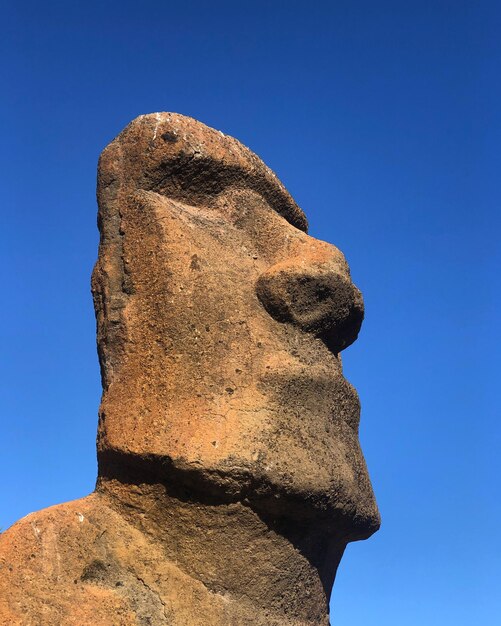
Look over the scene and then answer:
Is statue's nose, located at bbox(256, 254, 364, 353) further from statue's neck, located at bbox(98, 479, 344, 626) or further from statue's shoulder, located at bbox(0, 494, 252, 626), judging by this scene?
statue's shoulder, located at bbox(0, 494, 252, 626)

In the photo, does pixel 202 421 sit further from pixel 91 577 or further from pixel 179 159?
pixel 179 159

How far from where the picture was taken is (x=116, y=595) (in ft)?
14.6

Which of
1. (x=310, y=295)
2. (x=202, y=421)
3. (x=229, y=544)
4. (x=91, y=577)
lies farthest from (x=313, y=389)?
(x=91, y=577)

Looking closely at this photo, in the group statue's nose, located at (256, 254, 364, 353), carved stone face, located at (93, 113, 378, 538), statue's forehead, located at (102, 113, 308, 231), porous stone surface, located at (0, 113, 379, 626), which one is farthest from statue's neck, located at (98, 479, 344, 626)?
statue's forehead, located at (102, 113, 308, 231)

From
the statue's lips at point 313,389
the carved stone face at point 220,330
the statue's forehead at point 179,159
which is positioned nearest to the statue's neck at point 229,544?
the carved stone face at point 220,330

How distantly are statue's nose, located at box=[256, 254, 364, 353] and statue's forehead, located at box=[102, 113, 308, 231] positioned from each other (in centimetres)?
61

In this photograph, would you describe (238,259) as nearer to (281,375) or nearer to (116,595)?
(281,375)

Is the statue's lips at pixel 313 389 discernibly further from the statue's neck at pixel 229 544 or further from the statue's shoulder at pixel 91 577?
the statue's shoulder at pixel 91 577

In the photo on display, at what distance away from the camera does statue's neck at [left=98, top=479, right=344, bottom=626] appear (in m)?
4.57

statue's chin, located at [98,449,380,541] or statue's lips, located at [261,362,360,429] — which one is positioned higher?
statue's lips, located at [261,362,360,429]

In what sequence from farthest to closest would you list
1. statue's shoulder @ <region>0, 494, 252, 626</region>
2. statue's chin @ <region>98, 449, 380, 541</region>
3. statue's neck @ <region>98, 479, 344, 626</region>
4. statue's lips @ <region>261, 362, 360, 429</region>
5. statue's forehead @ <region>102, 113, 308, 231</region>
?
statue's forehead @ <region>102, 113, 308, 231</region> < statue's lips @ <region>261, 362, 360, 429</region> < statue's neck @ <region>98, 479, 344, 626</region> < statue's chin @ <region>98, 449, 380, 541</region> < statue's shoulder @ <region>0, 494, 252, 626</region>

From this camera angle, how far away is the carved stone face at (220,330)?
4.57 meters

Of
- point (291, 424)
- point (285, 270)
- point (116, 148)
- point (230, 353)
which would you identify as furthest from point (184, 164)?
point (291, 424)

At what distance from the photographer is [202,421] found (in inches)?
179
